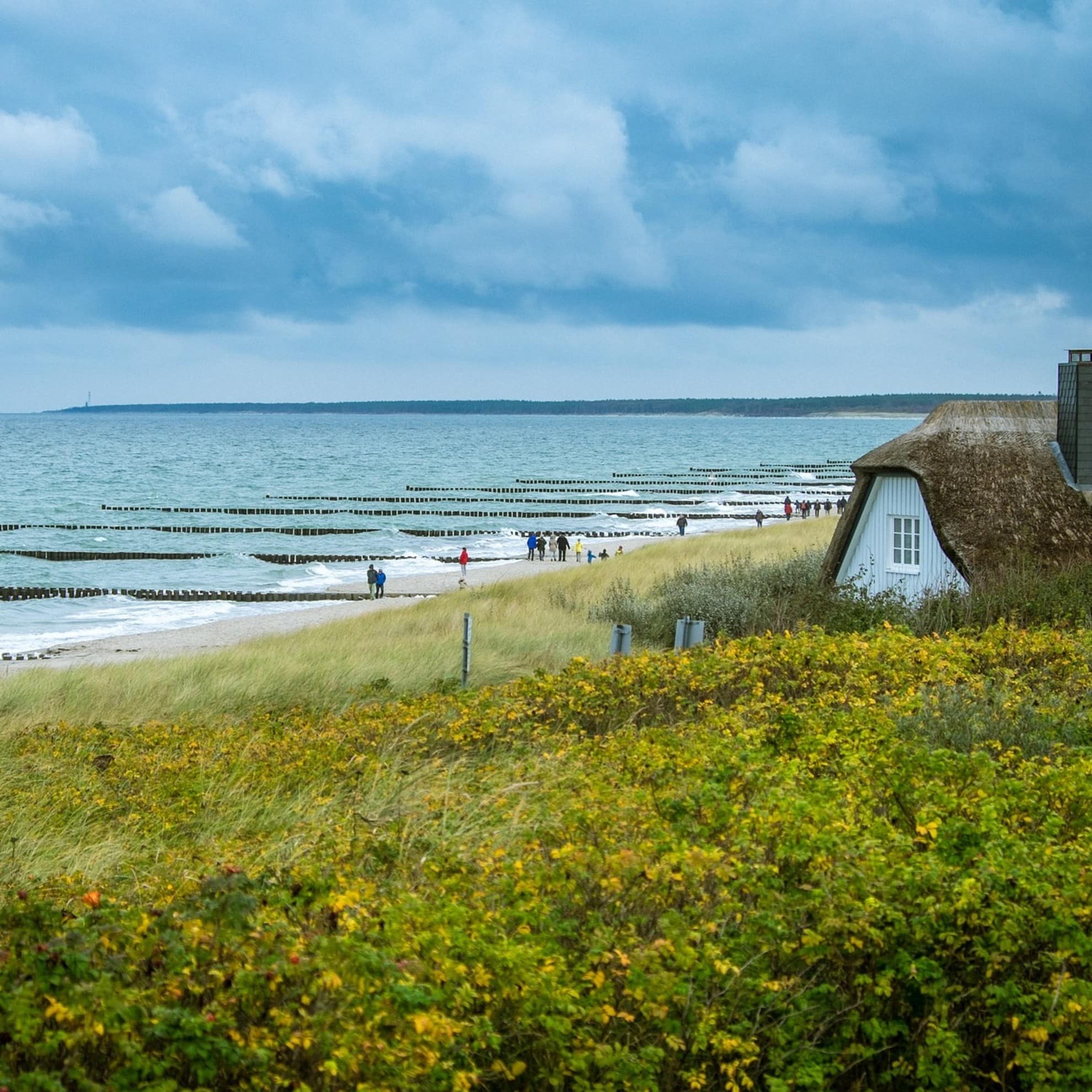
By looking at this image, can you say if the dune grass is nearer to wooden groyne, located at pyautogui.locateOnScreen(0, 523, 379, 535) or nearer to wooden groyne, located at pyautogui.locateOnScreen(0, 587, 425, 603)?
wooden groyne, located at pyautogui.locateOnScreen(0, 587, 425, 603)

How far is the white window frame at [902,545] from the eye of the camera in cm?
2161

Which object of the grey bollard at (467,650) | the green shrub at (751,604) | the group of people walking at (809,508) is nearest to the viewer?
the grey bollard at (467,650)

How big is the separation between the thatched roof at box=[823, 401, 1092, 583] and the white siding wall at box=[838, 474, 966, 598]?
0.18 metres

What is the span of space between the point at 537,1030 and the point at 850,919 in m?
1.48

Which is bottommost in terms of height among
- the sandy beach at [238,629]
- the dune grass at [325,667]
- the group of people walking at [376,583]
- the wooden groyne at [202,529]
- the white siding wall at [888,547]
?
the sandy beach at [238,629]

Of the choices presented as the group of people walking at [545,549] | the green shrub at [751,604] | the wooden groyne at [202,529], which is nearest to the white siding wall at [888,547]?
the green shrub at [751,604]

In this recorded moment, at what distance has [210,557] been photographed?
192 ft

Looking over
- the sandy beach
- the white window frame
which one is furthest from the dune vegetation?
the sandy beach

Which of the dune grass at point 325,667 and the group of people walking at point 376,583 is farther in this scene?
the group of people walking at point 376,583

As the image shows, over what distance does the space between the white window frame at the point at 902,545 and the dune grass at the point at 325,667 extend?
17.5 ft

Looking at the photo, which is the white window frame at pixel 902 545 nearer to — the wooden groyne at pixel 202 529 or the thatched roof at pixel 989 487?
the thatched roof at pixel 989 487

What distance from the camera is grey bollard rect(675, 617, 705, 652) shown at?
1551cm

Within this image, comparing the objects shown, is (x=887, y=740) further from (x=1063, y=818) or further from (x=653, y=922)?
(x=653, y=922)

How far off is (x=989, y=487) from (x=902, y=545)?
1.94m
